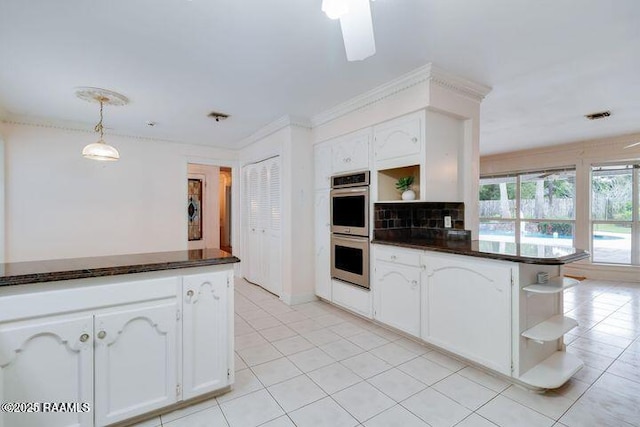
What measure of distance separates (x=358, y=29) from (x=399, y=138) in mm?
1720

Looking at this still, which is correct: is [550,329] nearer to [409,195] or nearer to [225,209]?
[409,195]

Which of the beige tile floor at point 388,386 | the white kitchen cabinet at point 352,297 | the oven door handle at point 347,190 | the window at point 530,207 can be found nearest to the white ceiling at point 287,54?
the oven door handle at point 347,190

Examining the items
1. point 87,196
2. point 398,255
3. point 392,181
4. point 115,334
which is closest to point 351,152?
point 392,181

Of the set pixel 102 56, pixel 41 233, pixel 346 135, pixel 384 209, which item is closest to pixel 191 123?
pixel 102 56

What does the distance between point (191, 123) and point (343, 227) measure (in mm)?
2503

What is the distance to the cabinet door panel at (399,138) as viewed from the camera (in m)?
2.74

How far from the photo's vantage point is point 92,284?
159 cm

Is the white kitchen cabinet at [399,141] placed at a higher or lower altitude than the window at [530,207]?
higher

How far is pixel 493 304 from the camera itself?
7.08 ft

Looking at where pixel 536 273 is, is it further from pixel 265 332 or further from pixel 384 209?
pixel 265 332

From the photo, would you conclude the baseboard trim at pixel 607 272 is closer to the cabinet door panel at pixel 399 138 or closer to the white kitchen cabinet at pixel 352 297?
the white kitchen cabinet at pixel 352 297

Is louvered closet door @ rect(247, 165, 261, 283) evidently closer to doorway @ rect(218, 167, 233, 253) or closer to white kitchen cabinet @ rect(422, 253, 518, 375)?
doorway @ rect(218, 167, 233, 253)

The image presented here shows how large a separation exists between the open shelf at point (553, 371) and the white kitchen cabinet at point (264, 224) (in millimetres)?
2931

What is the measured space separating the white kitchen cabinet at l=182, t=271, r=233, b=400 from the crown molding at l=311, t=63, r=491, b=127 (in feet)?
7.35
